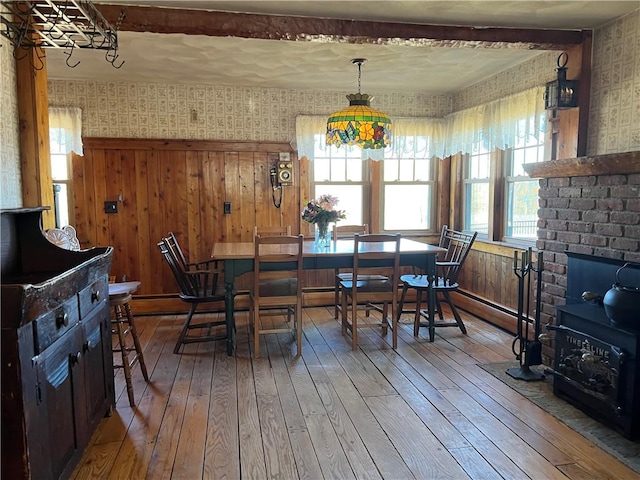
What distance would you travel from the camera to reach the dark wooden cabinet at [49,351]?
5.15 ft

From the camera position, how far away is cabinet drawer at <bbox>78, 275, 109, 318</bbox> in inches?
85.6

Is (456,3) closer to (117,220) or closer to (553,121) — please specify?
(553,121)

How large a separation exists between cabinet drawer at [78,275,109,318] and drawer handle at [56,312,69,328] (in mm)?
194

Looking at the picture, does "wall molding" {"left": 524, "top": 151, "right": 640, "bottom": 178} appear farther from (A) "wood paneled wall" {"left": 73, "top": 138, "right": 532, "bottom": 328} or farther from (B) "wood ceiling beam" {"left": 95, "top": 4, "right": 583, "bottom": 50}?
(A) "wood paneled wall" {"left": 73, "top": 138, "right": 532, "bottom": 328}

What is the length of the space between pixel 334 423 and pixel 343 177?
3348mm

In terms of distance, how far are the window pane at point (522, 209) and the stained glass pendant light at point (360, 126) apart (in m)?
1.54

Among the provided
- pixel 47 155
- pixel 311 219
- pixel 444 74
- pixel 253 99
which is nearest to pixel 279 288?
pixel 311 219

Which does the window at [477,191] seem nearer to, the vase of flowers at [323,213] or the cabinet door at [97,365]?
the vase of flowers at [323,213]

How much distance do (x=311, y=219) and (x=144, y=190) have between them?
194cm

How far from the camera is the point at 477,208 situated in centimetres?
513

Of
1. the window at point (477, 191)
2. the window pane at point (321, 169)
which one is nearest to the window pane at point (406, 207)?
the window at point (477, 191)

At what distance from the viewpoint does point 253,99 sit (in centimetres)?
505

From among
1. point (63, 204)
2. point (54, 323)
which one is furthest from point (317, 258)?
point (63, 204)

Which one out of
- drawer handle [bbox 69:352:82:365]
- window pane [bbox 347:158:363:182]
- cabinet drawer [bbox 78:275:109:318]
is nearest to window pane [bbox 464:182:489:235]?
window pane [bbox 347:158:363:182]
